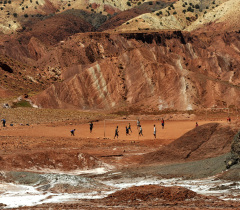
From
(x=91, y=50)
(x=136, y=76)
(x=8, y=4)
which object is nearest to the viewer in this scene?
(x=136, y=76)

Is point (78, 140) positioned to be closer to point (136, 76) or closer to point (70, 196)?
point (70, 196)

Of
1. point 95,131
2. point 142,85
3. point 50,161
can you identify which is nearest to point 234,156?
point 50,161

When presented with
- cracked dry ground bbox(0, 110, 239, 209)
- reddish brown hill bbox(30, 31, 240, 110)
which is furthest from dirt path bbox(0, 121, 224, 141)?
reddish brown hill bbox(30, 31, 240, 110)

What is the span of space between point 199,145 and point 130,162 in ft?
15.8

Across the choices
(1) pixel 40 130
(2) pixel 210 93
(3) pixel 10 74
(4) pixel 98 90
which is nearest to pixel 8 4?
(3) pixel 10 74

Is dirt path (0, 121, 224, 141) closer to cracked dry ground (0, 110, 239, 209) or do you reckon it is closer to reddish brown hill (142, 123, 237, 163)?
cracked dry ground (0, 110, 239, 209)

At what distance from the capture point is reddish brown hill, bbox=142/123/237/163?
101ft

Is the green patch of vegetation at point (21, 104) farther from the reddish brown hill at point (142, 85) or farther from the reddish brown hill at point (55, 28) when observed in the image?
the reddish brown hill at point (55, 28)

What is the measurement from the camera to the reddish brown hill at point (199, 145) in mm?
30734

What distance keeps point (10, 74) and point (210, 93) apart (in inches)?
1660

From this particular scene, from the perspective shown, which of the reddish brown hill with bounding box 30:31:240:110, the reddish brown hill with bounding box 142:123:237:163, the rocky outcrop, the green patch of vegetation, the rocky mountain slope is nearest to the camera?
the rocky outcrop

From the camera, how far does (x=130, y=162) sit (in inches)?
1293

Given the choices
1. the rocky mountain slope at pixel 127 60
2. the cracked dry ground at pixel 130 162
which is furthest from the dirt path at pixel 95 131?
the rocky mountain slope at pixel 127 60

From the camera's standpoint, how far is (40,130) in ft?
181
